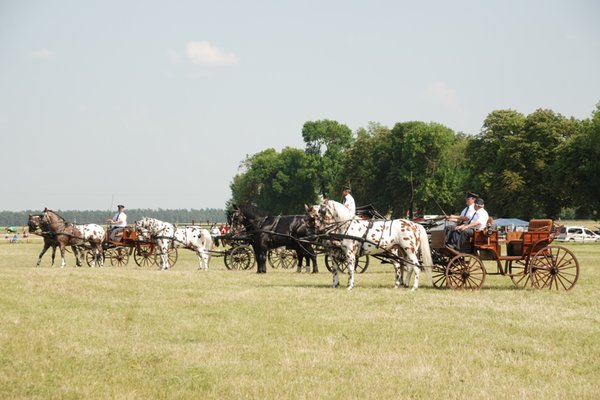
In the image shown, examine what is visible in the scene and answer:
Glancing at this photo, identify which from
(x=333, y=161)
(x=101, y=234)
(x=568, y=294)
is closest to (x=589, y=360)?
(x=568, y=294)

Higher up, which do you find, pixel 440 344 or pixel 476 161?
pixel 476 161

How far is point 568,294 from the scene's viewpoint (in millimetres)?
18953

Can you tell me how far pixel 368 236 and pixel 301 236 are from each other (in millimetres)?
7223

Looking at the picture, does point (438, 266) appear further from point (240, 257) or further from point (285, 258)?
point (285, 258)

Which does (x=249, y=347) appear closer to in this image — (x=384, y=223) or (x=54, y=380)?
(x=54, y=380)

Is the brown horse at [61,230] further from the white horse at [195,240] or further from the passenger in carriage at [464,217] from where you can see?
the passenger in carriage at [464,217]

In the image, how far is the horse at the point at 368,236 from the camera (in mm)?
20531

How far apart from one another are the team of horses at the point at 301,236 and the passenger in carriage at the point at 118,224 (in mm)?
341

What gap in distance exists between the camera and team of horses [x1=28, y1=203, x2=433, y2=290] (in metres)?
20.7

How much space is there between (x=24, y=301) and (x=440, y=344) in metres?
9.50

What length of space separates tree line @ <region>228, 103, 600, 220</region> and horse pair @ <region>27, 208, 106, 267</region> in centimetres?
2636

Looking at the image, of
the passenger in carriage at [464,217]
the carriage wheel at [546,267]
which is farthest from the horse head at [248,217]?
the carriage wheel at [546,267]

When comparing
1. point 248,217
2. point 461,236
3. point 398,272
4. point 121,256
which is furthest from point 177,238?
point 461,236

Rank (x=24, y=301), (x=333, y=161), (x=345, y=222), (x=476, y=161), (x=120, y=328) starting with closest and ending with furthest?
(x=120, y=328) < (x=24, y=301) < (x=345, y=222) < (x=476, y=161) < (x=333, y=161)
